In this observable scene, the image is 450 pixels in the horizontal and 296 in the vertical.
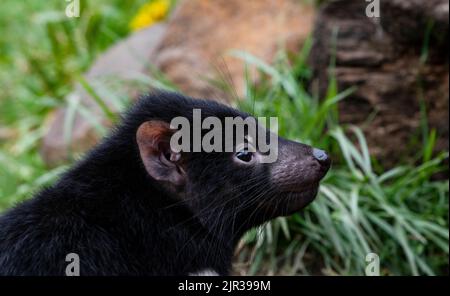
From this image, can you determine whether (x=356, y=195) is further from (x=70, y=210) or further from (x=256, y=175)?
(x=70, y=210)

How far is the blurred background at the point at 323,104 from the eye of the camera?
14.6 feet

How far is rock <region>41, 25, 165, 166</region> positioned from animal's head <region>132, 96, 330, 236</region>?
2.36m

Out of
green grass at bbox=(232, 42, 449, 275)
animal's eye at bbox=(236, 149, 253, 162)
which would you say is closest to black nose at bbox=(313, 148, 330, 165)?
animal's eye at bbox=(236, 149, 253, 162)

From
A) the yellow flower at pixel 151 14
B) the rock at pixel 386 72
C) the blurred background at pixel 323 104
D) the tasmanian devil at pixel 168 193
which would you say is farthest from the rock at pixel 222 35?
the tasmanian devil at pixel 168 193

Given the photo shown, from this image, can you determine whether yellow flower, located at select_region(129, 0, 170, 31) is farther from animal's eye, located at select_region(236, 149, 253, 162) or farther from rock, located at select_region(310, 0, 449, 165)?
animal's eye, located at select_region(236, 149, 253, 162)

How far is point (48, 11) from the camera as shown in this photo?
7934 millimetres

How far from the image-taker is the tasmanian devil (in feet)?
9.89

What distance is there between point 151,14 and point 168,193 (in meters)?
4.43

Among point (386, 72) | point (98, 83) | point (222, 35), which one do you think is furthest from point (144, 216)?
point (222, 35)

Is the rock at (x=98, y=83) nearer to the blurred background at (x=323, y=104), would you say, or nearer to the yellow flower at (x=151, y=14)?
the blurred background at (x=323, y=104)

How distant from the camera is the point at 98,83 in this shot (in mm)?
5652

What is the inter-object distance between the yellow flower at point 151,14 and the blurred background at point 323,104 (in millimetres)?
423

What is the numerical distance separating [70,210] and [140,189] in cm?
27
